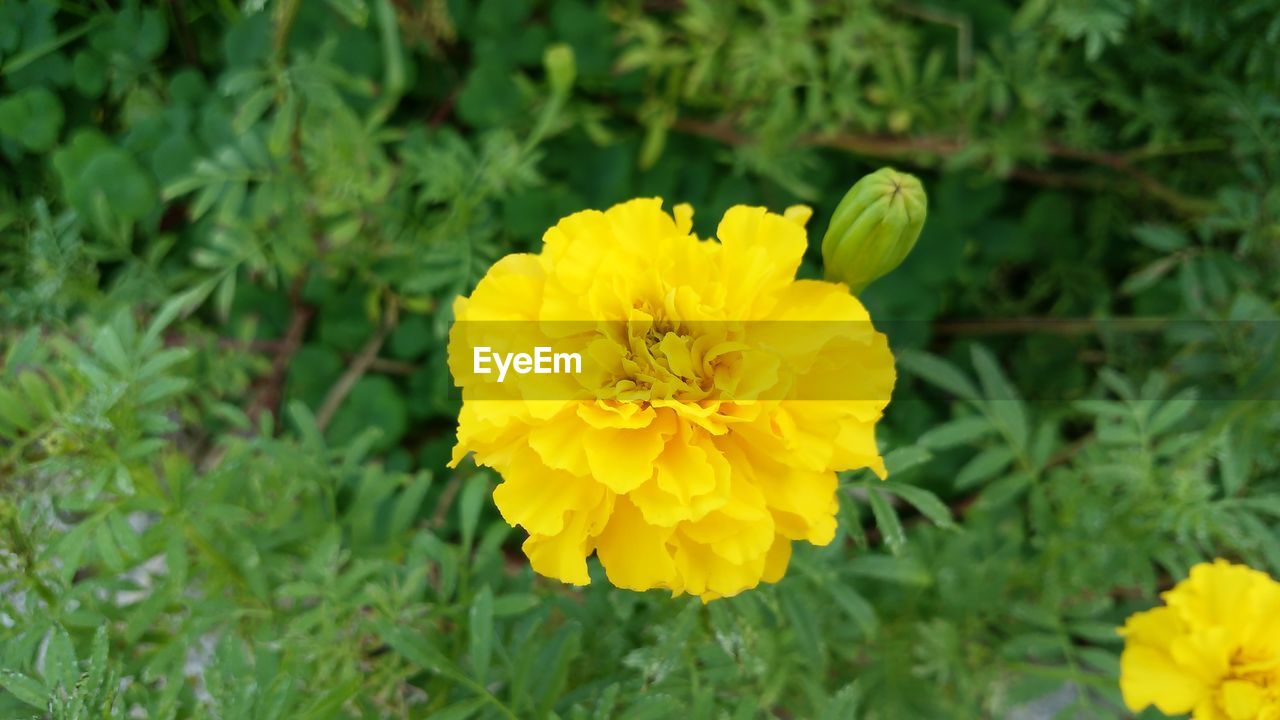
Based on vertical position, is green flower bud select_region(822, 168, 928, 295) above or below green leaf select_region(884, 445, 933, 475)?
above

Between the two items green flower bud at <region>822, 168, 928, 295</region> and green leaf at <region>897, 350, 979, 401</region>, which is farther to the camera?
green leaf at <region>897, 350, 979, 401</region>

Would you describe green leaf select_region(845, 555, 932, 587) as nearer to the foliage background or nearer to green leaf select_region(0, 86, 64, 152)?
the foliage background

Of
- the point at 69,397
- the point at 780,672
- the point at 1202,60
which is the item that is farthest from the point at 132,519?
the point at 1202,60

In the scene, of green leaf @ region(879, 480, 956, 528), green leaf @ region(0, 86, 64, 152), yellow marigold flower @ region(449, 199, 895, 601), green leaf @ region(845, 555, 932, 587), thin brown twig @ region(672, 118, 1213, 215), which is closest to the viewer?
yellow marigold flower @ region(449, 199, 895, 601)

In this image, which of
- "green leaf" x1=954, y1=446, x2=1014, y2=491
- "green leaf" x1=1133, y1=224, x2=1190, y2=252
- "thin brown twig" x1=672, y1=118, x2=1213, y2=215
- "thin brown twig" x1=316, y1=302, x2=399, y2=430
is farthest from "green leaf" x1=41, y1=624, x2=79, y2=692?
"green leaf" x1=1133, y1=224, x2=1190, y2=252

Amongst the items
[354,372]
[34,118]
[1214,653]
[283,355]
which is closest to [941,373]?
[1214,653]
